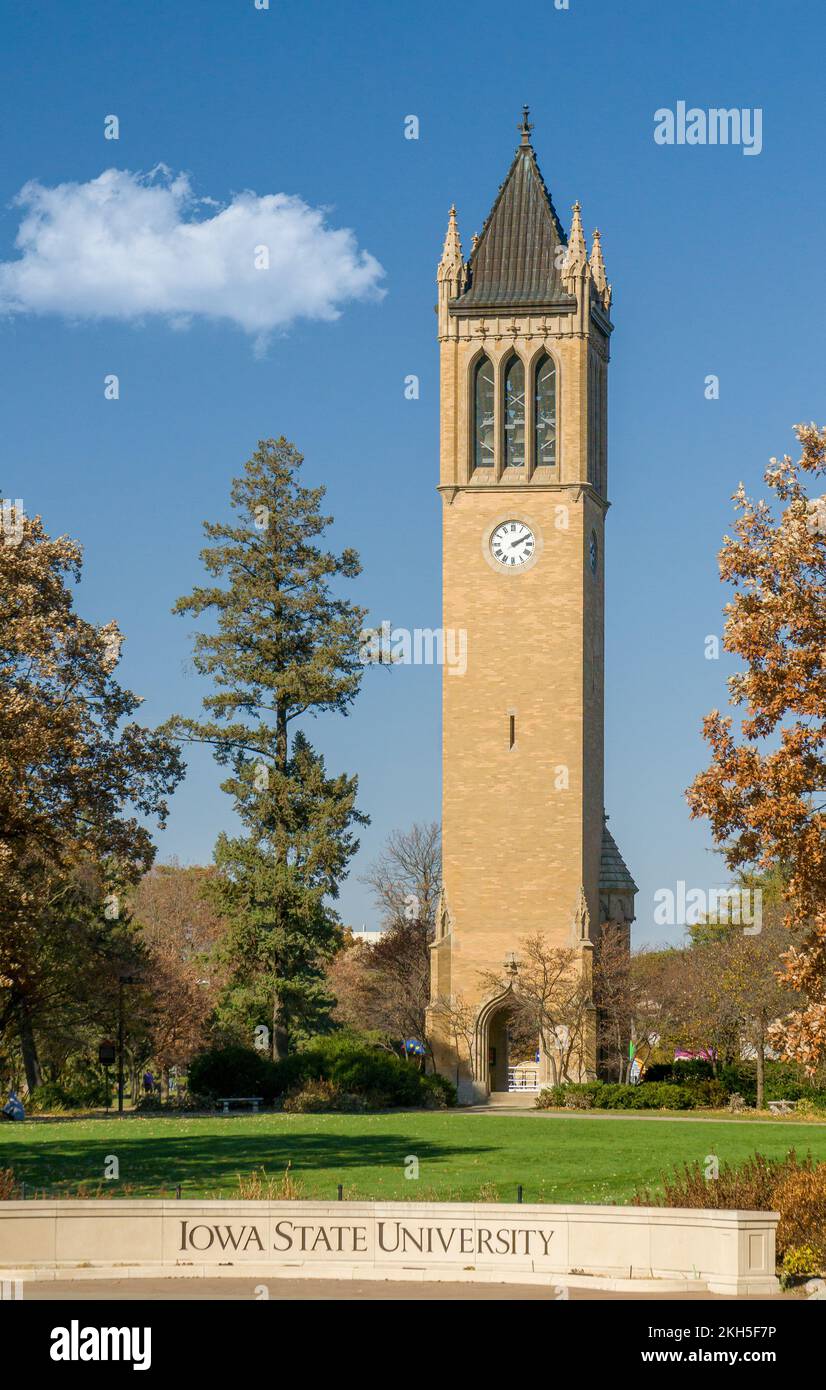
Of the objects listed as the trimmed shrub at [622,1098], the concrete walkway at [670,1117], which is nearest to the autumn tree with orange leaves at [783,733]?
the concrete walkway at [670,1117]

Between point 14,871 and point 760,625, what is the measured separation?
43.2ft

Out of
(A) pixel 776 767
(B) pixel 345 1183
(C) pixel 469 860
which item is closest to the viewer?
(A) pixel 776 767

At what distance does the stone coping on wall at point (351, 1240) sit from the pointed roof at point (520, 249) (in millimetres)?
47288

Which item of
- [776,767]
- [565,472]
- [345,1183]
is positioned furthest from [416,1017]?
[776,767]

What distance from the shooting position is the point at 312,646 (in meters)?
63.2

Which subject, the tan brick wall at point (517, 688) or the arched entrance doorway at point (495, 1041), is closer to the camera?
the arched entrance doorway at point (495, 1041)

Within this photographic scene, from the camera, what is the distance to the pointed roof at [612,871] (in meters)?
63.5

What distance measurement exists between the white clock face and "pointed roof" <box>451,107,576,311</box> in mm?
7156

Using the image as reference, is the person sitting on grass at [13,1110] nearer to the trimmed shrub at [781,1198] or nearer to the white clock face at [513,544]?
the white clock face at [513,544]

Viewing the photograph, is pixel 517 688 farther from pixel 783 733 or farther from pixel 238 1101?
Answer: pixel 783 733

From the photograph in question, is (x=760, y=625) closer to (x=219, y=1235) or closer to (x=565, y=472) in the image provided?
(x=219, y=1235)

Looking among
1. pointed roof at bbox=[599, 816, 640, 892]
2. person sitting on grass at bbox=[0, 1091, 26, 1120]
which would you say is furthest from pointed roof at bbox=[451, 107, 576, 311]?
person sitting on grass at bbox=[0, 1091, 26, 1120]

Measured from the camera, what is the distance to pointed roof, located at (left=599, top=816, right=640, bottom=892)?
63.5 meters

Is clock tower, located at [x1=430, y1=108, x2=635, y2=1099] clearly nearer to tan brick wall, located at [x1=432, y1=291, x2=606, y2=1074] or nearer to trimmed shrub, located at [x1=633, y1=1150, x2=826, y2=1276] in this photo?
tan brick wall, located at [x1=432, y1=291, x2=606, y2=1074]
